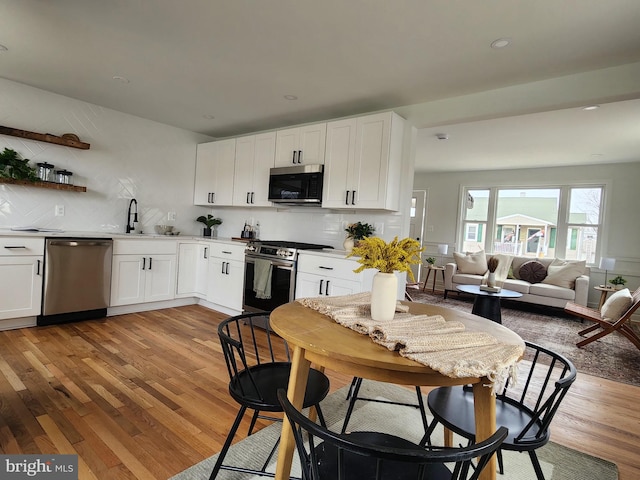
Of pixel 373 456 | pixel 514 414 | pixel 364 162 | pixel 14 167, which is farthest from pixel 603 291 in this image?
pixel 14 167

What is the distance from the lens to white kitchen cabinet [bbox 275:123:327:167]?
3.84 m

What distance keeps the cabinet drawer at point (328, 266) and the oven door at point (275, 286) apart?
0.48ft

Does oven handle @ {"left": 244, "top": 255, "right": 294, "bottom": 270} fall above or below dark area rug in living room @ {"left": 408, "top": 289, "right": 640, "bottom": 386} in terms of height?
above

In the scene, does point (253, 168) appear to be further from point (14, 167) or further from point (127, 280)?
point (14, 167)

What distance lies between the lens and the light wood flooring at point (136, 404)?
5.66ft

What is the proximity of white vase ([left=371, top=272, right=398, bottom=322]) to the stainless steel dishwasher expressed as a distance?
11.0ft

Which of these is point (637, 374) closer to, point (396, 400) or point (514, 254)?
point (396, 400)

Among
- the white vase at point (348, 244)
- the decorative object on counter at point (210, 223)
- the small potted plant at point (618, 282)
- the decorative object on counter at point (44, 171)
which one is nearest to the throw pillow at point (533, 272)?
the small potted plant at point (618, 282)

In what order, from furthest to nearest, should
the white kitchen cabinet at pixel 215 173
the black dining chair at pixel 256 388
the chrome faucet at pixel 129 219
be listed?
the white kitchen cabinet at pixel 215 173, the chrome faucet at pixel 129 219, the black dining chair at pixel 256 388

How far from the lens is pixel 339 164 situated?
3.67 m

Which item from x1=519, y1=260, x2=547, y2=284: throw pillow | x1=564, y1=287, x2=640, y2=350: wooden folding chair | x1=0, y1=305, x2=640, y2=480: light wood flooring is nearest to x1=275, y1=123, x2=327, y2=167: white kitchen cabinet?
x1=0, y1=305, x2=640, y2=480: light wood flooring

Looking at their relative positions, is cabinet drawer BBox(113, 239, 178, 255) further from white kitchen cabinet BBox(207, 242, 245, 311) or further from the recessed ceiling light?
the recessed ceiling light

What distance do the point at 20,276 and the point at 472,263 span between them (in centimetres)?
662

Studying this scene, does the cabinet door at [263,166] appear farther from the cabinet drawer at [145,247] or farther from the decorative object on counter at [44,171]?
the decorative object on counter at [44,171]
